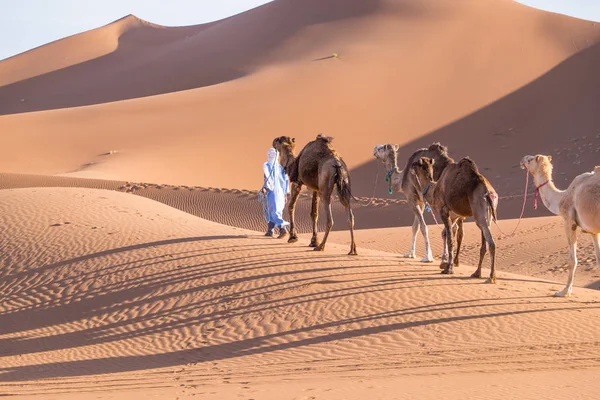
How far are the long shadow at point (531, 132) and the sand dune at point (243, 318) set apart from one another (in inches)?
784

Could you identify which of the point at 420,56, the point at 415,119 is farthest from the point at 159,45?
the point at 415,119

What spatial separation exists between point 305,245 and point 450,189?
11.7 feet

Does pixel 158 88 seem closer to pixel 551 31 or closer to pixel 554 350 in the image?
pixel 551 31

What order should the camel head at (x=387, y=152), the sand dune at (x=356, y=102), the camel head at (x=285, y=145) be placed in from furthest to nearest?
the sand dune at (x=356, y=102), the camel head at (x=285, y=145), the camel head at (x=387, y=152)

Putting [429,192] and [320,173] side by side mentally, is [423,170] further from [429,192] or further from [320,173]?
[320,173]

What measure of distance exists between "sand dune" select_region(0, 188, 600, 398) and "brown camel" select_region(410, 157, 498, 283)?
676 millimetres

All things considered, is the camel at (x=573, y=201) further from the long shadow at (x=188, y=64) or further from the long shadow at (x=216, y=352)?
the long shadow at (x=188, y=64)

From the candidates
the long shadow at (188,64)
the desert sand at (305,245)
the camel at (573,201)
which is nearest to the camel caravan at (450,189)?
the camel at (573,201)

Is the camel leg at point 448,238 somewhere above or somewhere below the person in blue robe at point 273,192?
below

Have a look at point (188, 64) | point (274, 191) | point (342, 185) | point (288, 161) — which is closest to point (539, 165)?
point (342, 185)

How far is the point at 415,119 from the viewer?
147 feet

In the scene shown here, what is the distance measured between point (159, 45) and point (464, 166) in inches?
2874

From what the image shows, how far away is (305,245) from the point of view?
15758 mm

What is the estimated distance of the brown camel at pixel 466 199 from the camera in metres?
12.7
